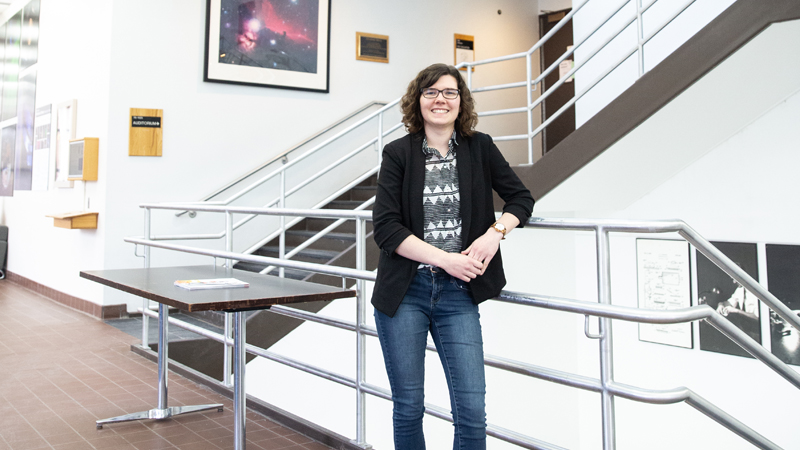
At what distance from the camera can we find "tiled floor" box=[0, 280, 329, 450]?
273cm

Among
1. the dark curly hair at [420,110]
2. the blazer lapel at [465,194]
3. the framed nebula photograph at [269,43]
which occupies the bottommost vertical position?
the blazer lapel at [465,194]

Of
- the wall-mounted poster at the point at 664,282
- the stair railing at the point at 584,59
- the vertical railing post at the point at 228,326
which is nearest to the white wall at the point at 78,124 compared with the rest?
the vertical railing post at the point at 228,326

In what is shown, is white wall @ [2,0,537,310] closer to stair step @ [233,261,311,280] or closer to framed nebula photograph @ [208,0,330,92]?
framed nebula photograph @ [208,0,330,92]

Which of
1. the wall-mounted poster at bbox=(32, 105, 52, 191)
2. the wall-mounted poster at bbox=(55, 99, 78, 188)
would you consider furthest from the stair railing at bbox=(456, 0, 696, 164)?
the wall-mounted poster at bbox=(32, 105, 52, 191)

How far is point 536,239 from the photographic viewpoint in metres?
4.44

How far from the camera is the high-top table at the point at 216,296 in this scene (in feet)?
6.63

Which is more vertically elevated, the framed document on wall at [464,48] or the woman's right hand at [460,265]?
the framed document on wall at [464,48]

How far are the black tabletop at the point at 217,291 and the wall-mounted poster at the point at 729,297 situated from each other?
8.72 ft

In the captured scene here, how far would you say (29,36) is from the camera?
7852mm

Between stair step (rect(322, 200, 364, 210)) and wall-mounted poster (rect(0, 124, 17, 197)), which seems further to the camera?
wall-mounted poster (rect(0, 124, 17, 197))

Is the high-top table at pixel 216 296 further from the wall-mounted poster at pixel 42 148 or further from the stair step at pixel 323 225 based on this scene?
the wall-mounted poster at pixel 42 148

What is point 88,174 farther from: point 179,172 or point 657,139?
point 657,139

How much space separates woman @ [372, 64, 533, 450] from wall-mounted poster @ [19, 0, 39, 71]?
289 inches

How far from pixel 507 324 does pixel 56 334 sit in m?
3.42
